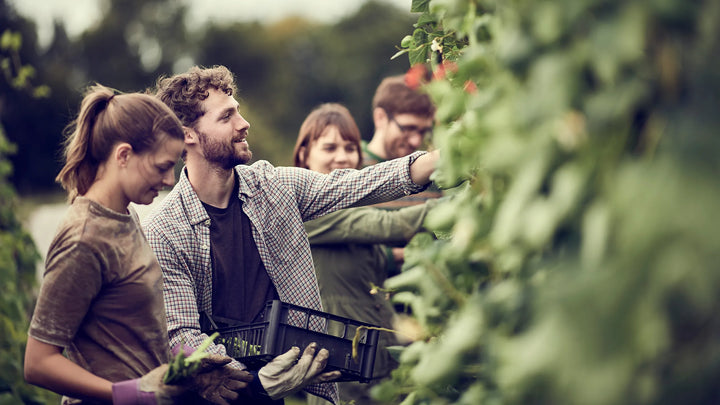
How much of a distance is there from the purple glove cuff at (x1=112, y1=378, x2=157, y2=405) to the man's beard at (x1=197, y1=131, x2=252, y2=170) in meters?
1.18

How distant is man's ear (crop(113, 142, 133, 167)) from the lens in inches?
102

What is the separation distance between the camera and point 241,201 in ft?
11.2

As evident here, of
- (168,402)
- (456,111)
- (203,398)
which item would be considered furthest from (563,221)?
(203,398)

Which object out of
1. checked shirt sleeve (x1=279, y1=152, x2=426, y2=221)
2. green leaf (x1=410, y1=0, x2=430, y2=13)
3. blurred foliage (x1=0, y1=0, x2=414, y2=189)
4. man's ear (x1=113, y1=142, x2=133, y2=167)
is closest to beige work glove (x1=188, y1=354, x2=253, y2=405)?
man's ear (x1=113, y1=142, x2=133, y2=167)

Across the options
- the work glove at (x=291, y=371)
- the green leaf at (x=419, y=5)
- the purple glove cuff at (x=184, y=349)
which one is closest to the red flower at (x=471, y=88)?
the green leaf at (x=419, y=5)

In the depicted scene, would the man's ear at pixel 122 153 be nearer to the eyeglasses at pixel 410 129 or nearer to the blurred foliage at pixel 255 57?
the eyeglasses at pixel 410 129

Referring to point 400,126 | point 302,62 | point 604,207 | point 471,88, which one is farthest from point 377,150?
point 302,62

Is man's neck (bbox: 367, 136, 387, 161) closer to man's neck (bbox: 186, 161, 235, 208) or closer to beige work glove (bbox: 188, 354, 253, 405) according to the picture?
man's neck (bbox: 186, 161, 235, 208)

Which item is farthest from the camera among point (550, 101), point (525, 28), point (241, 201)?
point (241, 201)

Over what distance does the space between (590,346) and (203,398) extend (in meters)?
2.08

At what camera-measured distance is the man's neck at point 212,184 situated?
344 centimetres

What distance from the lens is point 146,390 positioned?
249cm

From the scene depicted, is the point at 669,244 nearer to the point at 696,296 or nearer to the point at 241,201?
the point at 696,296

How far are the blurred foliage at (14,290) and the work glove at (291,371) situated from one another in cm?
152
